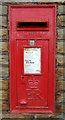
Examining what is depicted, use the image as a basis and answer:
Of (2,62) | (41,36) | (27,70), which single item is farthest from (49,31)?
(2,62)

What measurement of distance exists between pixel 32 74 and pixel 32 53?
0.32 metres

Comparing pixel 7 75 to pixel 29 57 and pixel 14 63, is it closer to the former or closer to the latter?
pixel 14 63

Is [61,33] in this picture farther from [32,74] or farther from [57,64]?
[32,74]

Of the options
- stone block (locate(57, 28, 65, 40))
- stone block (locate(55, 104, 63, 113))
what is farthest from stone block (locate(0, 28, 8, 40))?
stone block (locate(55, 104, 63, 113))

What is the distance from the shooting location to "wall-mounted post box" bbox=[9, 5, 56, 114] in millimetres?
2990

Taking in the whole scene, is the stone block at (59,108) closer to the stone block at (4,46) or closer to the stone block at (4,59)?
the stone block at (4,59)

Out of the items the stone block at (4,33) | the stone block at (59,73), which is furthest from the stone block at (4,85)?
the stone block at (59,73)

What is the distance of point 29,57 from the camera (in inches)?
119

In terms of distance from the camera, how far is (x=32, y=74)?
3039 millimetres

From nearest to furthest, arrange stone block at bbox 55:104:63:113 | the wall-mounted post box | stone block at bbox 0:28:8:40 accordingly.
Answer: the wall-mounted post box < stone block at bbox 0:28:8:40 < stone block at bbox 55:104:63:113

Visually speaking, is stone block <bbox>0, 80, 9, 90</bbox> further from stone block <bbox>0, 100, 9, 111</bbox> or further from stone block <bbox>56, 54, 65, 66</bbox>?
stone block <bbox>56, 54, 65, 66</bbox>

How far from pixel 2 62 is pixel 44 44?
726 mm

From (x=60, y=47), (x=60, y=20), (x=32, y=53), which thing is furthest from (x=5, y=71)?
(x=60, y=20)

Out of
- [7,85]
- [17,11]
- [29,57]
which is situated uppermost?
[17,11]
